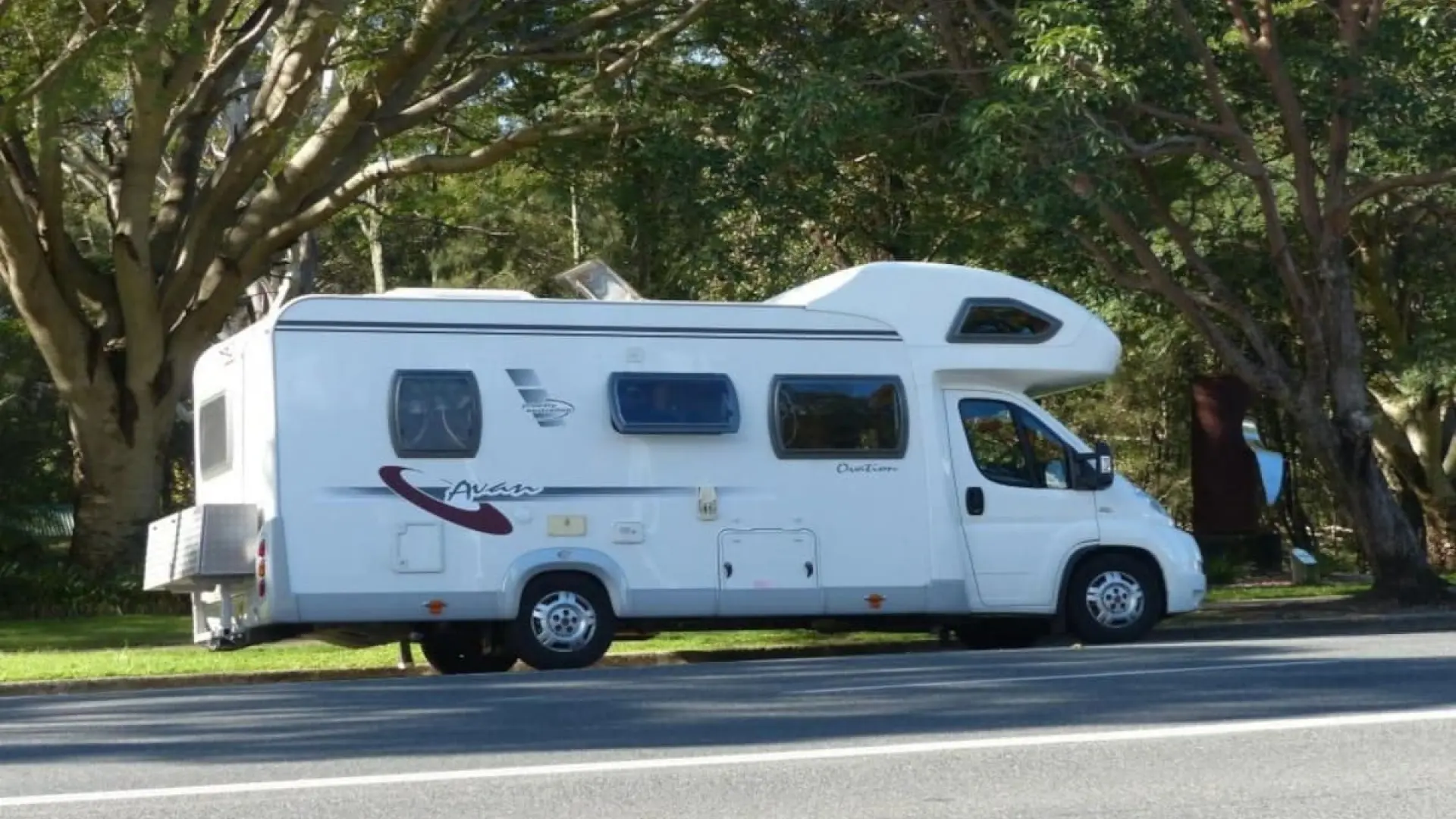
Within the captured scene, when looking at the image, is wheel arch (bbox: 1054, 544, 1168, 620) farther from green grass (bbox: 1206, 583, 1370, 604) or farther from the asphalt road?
green grass (bbox: 1206, 583, 1370, 604)

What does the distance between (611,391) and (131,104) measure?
37.8 ft

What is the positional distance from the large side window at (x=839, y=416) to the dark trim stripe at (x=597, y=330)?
0.34 m

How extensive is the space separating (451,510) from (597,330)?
1.71 meters

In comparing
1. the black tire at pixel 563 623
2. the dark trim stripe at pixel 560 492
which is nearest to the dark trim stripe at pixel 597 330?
the dark trim stripe at pixel 560 492

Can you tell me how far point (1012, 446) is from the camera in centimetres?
1631

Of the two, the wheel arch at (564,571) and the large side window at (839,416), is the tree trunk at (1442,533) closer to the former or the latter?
the large side window at (839,416)

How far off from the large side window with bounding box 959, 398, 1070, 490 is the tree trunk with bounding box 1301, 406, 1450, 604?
503 centimetres

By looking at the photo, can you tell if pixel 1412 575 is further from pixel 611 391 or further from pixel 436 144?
pixel 436 144

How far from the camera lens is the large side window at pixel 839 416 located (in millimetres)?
15586

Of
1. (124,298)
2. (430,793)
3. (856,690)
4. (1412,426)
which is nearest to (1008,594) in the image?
(856,690)

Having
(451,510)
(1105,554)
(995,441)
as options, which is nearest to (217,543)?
(451,510)

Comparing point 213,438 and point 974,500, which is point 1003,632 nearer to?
point 974,500

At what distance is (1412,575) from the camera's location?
2002cm

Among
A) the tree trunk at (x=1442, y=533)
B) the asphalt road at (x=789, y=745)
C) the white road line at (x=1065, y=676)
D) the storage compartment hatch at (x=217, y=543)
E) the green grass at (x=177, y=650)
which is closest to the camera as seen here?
the asphalt road at (x=789, y=745)
